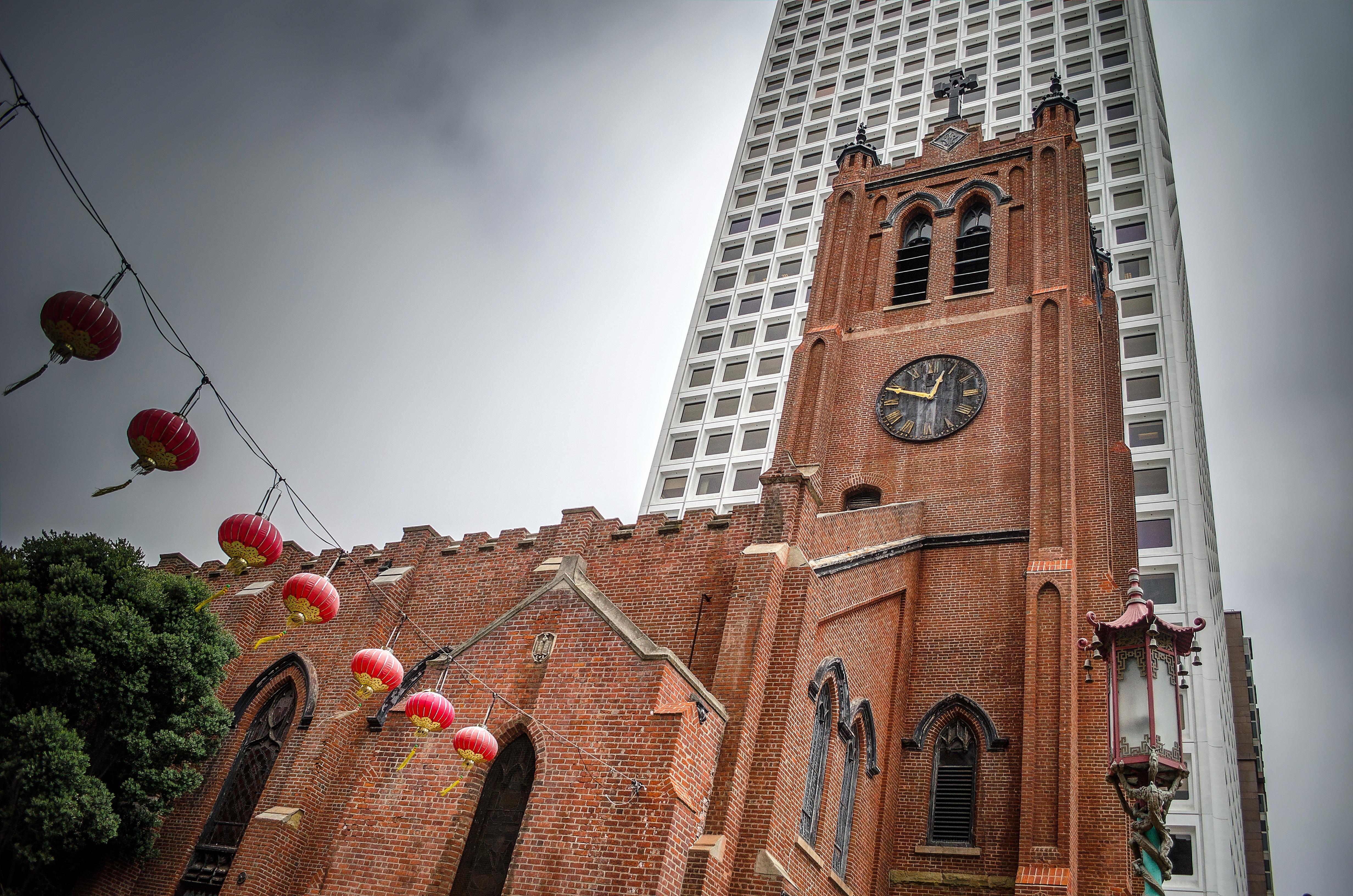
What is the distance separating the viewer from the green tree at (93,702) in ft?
46.2

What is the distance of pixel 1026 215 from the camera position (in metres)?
24.1

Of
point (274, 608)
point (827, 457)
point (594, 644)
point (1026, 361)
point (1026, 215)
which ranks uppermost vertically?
point (1026, 215)

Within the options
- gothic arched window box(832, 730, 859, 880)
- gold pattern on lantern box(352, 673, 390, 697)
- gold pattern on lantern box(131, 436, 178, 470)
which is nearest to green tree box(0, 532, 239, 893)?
gold pattern on lantern box(352, 673, 390, 697)

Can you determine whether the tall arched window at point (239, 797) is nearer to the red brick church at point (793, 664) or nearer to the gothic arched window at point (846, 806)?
the red brick church at point (793, 664)

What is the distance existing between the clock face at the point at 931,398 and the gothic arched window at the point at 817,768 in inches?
309

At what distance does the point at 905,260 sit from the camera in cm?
2544

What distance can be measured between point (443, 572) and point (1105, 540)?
12677mm

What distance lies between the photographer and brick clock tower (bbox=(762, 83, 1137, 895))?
15.4m

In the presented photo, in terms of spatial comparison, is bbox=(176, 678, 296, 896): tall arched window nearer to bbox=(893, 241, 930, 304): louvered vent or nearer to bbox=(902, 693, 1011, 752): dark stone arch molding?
bbox=(902, 693, 1011, 752): dark stone arch molding

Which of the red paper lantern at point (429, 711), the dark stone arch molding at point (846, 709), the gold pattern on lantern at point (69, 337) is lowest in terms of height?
the red paper lantern at point (429, 711)

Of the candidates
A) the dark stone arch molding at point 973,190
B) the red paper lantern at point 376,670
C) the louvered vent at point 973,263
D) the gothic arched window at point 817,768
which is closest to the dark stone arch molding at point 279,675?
the red paper lantern at point 376,670

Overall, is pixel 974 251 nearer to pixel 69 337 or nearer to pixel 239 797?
pixel 239 797

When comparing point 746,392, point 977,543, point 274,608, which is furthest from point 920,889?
point 746,392

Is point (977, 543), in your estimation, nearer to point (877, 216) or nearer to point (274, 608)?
point (877, 216)
